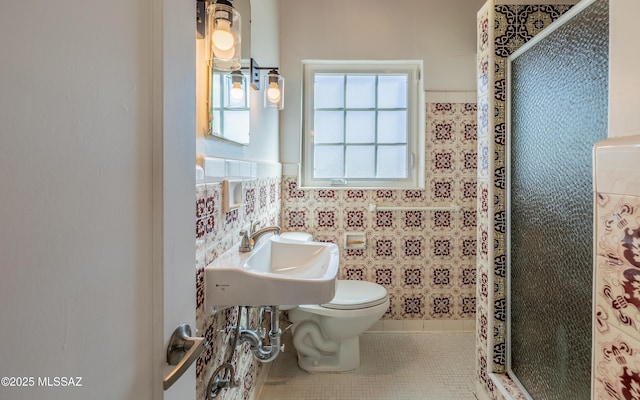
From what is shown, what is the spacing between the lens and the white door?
0.28m

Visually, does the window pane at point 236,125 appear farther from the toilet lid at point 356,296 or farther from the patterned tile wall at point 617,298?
the patterned tile wall at point 617,298

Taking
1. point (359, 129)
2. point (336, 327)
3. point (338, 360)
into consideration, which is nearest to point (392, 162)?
point (359, 129)

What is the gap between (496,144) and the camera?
4.73 feet

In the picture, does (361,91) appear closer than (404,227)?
No

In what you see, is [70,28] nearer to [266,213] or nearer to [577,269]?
[577,269]

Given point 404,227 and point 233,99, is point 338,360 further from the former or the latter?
point 233,99

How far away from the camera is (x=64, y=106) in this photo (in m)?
0.32

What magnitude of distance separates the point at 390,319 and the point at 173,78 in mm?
2195

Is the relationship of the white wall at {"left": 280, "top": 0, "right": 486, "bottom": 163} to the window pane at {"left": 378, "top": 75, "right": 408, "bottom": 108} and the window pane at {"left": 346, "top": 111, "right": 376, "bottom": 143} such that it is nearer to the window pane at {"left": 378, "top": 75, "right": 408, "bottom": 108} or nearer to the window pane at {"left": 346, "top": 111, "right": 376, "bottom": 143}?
the window pane at {"left": 378, "top": 75, "right": 408, "bottom": 108}

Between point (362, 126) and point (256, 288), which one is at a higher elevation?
point (362, 126)

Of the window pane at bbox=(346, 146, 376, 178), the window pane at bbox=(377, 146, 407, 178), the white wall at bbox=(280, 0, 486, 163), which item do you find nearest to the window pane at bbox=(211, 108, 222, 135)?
the white wall at bbox=(280, 0, 486, 163)

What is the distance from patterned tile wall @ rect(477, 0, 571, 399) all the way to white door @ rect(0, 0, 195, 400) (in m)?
1.35

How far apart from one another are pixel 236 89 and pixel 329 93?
126cm

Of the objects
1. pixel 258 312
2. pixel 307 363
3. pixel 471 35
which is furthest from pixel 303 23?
pixel 307 363
